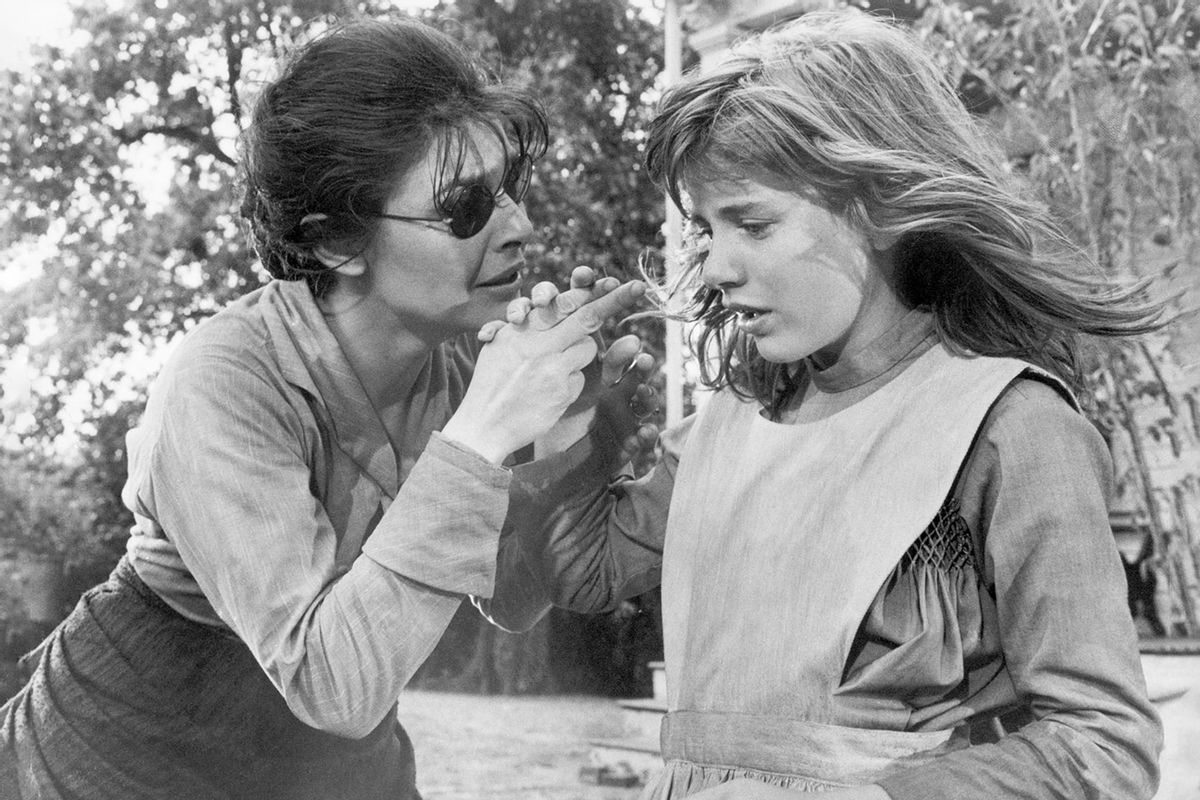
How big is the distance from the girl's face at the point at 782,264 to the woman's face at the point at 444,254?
1.13 ft

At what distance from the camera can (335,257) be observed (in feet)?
4.83

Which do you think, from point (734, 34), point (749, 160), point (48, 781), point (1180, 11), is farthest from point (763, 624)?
point (1180, 11)

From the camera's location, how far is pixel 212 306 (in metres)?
3.40

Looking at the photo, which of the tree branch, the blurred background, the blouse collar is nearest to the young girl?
the blouse collar

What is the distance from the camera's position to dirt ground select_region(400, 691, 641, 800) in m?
3.88

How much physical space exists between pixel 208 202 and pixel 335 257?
82.6 inches

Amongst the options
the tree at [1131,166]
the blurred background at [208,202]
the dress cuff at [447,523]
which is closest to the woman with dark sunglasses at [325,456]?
the dress cuff at [447,523]

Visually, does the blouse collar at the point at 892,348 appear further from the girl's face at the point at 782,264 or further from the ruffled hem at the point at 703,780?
the ruffled hem at the point at 703,780

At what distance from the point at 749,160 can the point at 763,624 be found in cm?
40

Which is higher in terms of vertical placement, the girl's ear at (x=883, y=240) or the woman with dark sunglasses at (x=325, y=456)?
the girl's ear at (x=883, y=240)

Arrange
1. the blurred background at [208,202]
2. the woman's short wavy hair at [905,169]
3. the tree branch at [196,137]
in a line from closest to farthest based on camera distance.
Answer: the woman's short wavy hair at [905,169]
the blurred background at [208,202]
the tree branch at [196,137]

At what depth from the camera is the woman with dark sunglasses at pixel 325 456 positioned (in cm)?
123

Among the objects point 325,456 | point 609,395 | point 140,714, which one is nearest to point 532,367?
point 609,395

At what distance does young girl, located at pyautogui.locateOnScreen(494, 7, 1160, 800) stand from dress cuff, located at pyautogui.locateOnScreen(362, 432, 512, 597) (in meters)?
0.18
